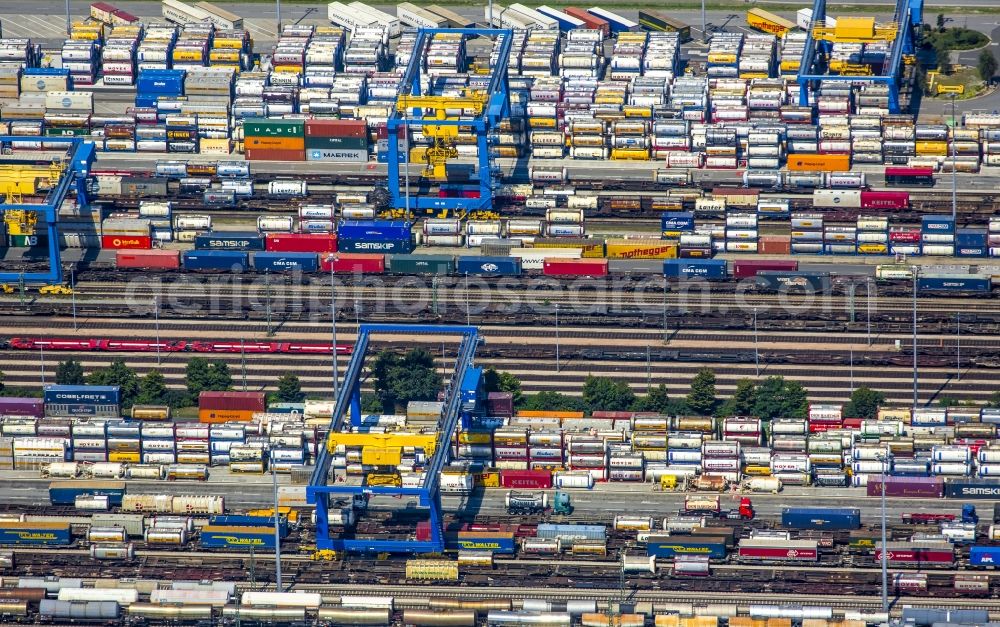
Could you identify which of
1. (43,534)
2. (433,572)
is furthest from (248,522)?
(433,572)

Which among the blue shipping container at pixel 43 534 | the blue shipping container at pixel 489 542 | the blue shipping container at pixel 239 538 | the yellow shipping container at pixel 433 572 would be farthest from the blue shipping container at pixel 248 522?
the blue shipping container at pixel 489 542

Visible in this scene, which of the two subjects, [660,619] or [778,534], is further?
[778,534]

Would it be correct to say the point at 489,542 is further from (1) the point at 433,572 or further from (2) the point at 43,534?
(2) the point at 43,534

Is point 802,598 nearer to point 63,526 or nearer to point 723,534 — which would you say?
point 723,534

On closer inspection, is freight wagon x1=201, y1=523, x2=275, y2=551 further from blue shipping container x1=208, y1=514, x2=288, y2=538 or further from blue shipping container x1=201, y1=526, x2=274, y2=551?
blue shipping container x1=208, y1=514, x2=288, y2=538

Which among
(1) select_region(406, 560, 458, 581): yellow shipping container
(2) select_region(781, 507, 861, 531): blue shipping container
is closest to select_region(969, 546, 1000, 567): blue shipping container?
(2) select_region(781, 507, 861, 531): blue shipping container

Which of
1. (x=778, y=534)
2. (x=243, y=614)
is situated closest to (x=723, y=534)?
(x=778, y=534)

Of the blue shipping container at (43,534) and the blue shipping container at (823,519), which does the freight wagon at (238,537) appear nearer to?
the blue shipping container at (43,534)
